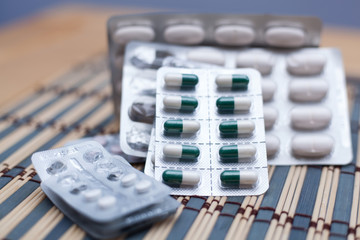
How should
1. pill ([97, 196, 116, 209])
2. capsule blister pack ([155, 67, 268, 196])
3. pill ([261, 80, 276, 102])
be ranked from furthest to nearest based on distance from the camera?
pill ([261, 80, 276, 102]), capsule blister pack ([155, 67, 268, 196]), pill ([97, 196, 116, 209])

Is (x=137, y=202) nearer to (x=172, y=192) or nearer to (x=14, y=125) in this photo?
(x=172, y=192)

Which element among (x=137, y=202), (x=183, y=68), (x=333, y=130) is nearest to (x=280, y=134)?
(x=333, y=130)

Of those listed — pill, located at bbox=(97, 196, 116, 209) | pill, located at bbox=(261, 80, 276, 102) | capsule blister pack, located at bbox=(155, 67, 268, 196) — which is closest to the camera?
pill, located at bbox=(97, 196, 116, 209)

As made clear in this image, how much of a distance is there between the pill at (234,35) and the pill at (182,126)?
0.20 metres

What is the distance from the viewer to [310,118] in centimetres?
68

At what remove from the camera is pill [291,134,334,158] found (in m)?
0.66

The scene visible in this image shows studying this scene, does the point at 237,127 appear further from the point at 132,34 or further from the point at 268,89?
the point at 132,34

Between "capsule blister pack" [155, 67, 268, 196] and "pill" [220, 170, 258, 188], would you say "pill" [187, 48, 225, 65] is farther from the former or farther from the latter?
"pill" [220, 170, 258, 188]

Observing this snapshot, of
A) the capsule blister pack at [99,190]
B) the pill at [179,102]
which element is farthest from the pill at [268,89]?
the capsule blister pack at [99,190]

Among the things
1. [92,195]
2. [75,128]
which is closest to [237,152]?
[92,195]

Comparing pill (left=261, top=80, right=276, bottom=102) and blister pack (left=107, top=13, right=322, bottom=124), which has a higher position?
blister pack (left=107, top=13, right=322, bottom=124)

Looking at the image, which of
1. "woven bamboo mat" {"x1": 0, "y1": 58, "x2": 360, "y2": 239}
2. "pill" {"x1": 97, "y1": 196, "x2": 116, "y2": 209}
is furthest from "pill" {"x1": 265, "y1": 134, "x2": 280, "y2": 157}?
"pill" {"x1": 97, "y1": 196, "x2": 116, "y2": 209}

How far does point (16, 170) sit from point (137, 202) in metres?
0.24

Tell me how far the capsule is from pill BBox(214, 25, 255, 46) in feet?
0.75
